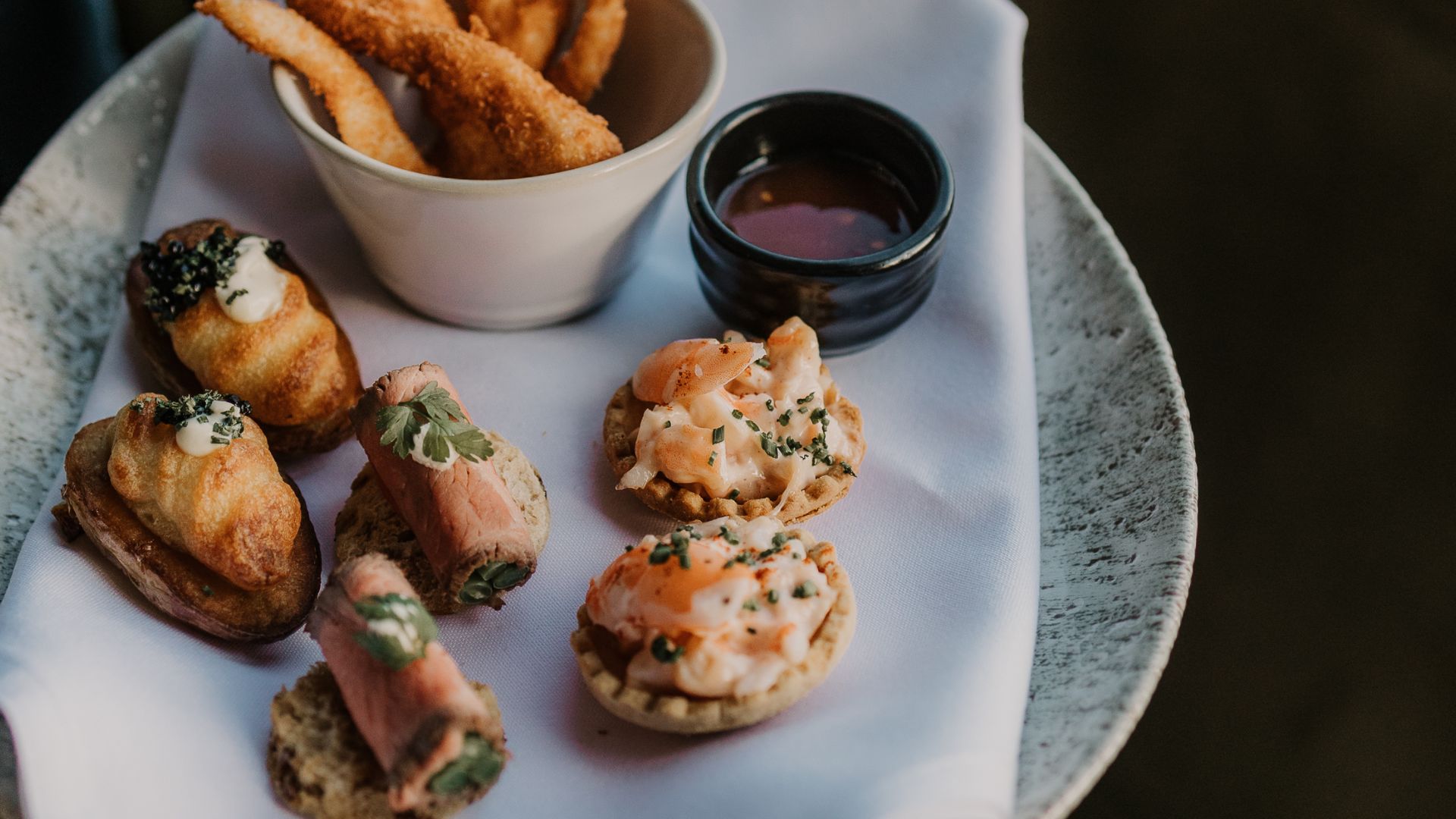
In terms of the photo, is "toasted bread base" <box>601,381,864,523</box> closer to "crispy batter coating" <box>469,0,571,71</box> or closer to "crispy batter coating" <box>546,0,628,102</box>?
"crispy batter coating" <box>546,0,628,102</box>

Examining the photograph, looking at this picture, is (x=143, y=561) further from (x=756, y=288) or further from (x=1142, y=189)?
(x=1142, y=189)

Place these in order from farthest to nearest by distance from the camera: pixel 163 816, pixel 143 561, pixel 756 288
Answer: pixel 756 288, pixel 143 561, pixel 163 816

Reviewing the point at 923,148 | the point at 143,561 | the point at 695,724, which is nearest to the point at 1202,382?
the point at 923,148

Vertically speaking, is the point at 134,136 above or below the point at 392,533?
above

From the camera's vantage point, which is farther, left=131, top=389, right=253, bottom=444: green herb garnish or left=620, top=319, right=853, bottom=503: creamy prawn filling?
left=620, top=319, right=853, bottom=503: creamy prawn filling

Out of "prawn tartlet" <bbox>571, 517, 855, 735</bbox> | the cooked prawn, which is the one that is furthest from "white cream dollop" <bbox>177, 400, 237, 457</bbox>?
the cooked prawn

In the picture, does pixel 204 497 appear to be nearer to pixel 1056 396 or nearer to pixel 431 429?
pixel 431 429

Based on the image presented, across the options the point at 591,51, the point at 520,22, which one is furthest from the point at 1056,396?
the point at 520,22
